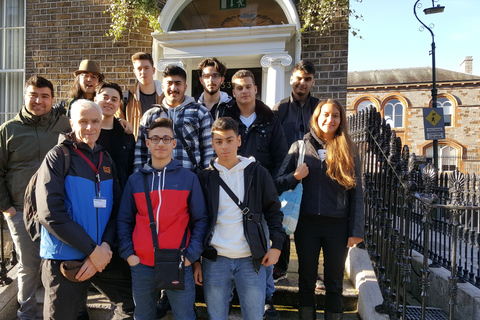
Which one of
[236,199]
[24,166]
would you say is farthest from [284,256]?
[24,166]

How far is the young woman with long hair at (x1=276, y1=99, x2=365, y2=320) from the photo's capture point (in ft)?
8.41

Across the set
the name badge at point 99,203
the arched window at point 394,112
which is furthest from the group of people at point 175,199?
the arched window at point 394,112

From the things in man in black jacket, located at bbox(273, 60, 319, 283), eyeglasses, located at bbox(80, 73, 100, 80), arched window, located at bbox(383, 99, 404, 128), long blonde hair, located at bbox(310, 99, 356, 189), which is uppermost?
arched window, located at bbox(383, 99, 404, 128)

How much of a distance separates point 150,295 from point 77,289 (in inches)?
18.3

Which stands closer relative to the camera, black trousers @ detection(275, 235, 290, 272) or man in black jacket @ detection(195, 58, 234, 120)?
black trousers @ detection(275, 235, 290, 272)

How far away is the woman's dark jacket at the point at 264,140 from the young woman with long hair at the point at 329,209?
27 centimetres

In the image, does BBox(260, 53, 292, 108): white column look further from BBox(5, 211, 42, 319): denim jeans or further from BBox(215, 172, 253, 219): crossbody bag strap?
BBox(5, 211, 42, 319): denim jeans

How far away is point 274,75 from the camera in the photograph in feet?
18.9

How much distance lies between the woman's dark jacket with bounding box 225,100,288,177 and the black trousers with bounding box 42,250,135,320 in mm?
1328

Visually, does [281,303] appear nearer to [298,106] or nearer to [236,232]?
[236,232]

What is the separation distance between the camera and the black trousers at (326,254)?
8.45 feet

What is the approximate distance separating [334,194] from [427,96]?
30893 mm

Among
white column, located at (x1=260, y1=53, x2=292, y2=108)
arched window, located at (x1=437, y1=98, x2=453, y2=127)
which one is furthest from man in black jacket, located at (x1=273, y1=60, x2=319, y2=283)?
arched window, located at (x1=437, y1=98, x2=453, y2=127)

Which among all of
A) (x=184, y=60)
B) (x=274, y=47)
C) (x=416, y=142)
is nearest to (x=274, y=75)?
(x=274, y=47)
